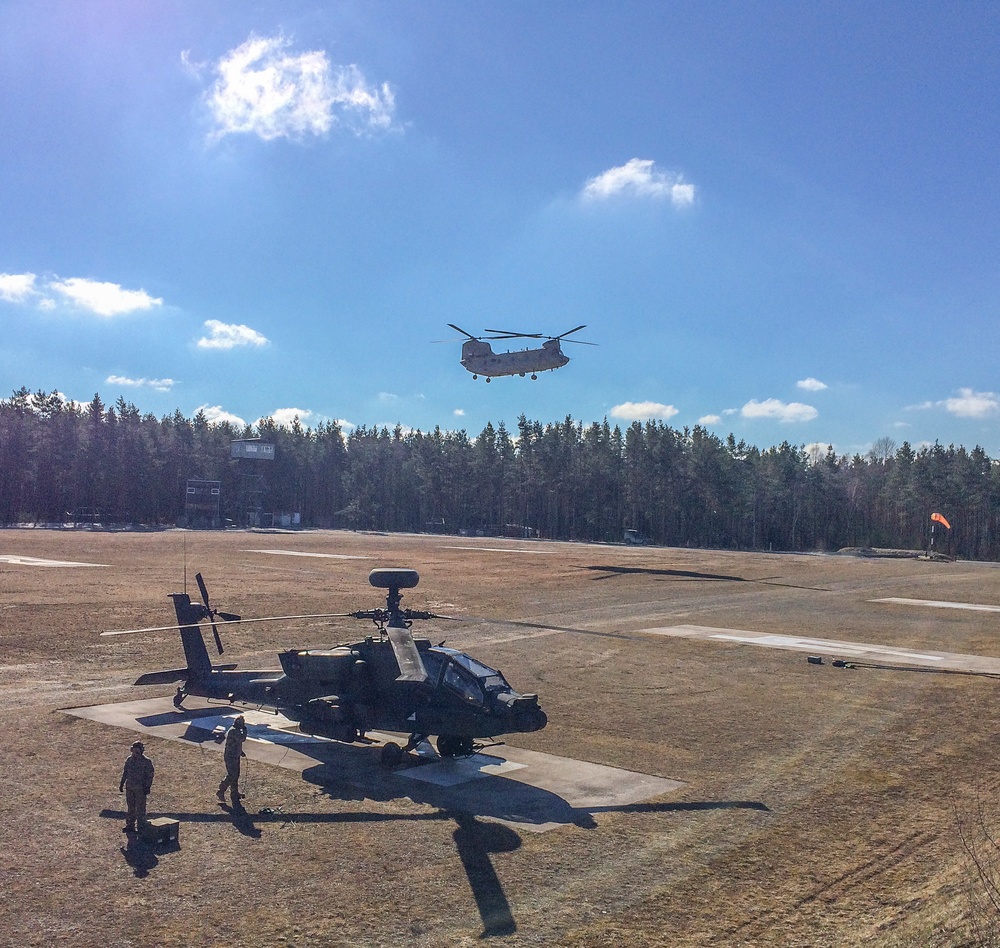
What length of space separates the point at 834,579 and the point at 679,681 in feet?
141

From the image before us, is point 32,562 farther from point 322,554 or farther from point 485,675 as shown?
point 485,675

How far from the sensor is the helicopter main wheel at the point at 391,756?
608 inches

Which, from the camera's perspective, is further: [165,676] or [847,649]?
[847,649]

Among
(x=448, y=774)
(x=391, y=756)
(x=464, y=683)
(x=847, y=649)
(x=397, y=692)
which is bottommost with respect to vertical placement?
(x=448, y=774)

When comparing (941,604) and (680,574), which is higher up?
(680,574)

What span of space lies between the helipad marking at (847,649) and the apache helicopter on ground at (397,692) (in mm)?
18380

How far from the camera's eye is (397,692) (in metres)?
15.7

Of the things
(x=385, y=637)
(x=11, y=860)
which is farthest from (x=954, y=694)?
(x=11, y=860)

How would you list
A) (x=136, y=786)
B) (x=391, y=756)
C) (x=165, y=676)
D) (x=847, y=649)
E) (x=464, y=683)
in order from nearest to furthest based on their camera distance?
(x=136, y=786), (x=464, y=683), (x=391, y=756), (x=165, y=676), (x=847, y=649)

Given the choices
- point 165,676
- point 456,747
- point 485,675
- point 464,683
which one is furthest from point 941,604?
point 165,676

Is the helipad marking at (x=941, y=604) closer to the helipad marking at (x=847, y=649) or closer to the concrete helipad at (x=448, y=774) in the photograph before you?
the helipad marking at (x=847, y=649)

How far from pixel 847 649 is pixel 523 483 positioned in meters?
115

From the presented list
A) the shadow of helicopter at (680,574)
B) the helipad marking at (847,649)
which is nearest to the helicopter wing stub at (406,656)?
the helipad marking at (847,649)

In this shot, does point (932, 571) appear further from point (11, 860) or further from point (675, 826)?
point (11, 860)
